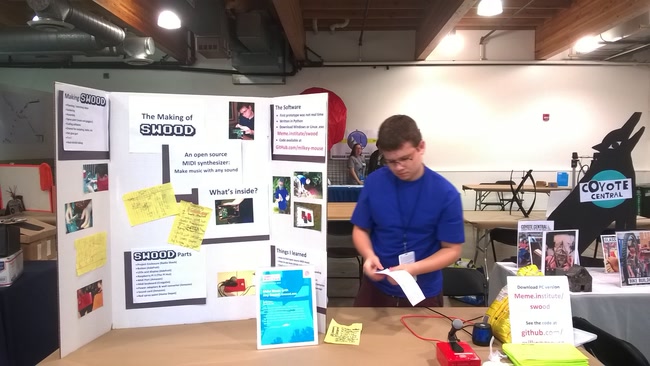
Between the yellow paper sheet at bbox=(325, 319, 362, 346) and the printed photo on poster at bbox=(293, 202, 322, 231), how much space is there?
1.14 feet

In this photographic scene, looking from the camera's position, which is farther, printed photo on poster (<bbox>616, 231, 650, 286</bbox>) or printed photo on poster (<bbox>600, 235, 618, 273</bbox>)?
printed photo on poster (<bbox>600, 235, 618, 273</bbox>)

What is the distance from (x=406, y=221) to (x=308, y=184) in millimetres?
504

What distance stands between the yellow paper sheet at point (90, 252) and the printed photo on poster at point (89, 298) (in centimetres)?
6

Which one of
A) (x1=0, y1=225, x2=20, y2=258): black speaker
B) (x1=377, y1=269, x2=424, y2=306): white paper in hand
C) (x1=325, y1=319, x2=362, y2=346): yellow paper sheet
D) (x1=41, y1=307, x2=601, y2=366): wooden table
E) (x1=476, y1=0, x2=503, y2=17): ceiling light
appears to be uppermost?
(x1=476, y1=0, x2=503, y2=17): ceiling light

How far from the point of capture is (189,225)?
1337mm

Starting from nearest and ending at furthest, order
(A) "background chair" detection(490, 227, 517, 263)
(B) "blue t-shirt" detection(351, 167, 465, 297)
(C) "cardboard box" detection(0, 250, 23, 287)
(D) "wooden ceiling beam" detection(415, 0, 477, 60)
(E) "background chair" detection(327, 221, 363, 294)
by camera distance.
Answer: (B) "blue t-shirt" detection(351, 167, 465, 297) < (C) "cardboard box" detection(0, 250, 23, 287) < (E) "background chair" detection(327, 221, 363, 294) < (A) "background chair" detection(490, 227, 517, 263) < (D) "wooden ceiling beam" detection(415, 0, 477, 60)

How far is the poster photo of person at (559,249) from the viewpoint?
71.2 inches

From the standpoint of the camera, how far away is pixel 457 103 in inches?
279

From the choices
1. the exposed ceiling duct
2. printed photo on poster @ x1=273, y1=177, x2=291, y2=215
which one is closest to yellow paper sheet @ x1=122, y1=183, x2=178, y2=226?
printed photo on poster @ x1=273, y1=177, x2=291, y2=215

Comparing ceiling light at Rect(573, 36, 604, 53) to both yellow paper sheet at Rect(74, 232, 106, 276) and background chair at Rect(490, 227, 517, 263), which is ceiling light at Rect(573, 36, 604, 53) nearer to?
background chair at Rect(490, 227, 517, 263)

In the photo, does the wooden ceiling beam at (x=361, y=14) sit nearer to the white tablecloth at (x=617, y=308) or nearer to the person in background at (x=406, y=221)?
the person in background at (x=406, y=221)

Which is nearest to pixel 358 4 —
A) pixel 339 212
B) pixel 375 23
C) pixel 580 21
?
pixel 375 23

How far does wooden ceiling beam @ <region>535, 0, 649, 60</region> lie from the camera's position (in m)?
4.63

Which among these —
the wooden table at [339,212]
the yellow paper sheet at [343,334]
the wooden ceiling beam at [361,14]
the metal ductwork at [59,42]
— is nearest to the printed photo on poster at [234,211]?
the yellow paper sheet at [343,334]
